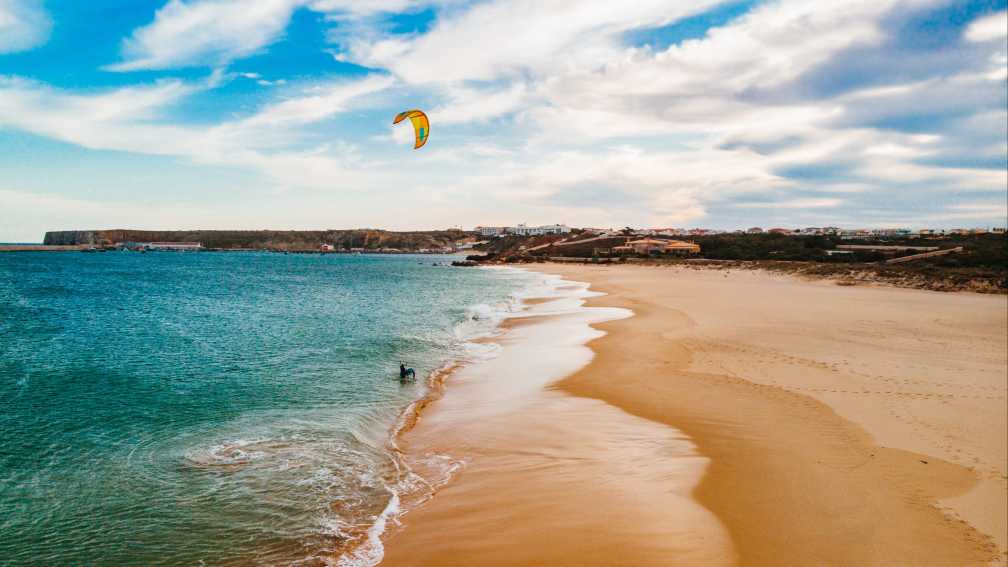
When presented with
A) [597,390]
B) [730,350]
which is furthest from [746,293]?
[597,390]

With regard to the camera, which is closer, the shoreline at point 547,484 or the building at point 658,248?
the shoreline at point 547,484

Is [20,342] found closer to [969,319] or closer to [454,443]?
[454,443]

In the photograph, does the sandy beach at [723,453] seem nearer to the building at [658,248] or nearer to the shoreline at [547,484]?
the shoreline at [547,484]

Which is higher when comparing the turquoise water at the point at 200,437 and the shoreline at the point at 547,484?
the shoreline at the point at 547,484

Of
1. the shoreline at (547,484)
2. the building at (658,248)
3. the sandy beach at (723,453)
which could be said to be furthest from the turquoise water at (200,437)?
the building at (658,248)

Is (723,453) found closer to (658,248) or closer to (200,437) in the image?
(200,437)

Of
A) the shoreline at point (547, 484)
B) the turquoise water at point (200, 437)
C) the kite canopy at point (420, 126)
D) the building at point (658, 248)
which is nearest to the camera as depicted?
the shoreline at point (547, 484)
